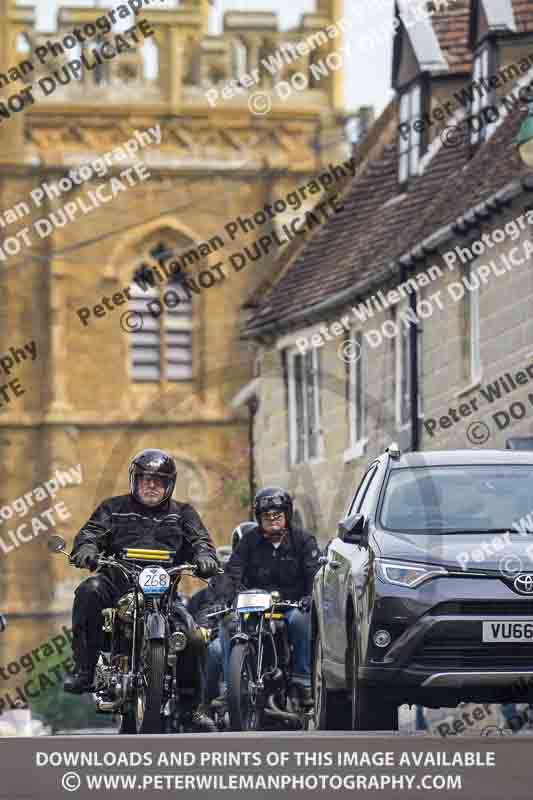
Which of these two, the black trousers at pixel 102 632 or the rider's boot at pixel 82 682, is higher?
the black trousers at pixel 102 632

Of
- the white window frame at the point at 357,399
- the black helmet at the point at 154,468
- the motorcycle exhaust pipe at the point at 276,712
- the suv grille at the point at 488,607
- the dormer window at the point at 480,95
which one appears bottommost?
the motorcycle exhaust pipe at the point at 276,712

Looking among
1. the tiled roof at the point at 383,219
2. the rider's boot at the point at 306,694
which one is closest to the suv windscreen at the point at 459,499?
the rider's boot at the point at 306,694

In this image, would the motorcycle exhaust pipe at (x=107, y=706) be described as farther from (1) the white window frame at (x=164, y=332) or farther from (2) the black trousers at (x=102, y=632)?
(1) the white window frame at (x=164, y=332)

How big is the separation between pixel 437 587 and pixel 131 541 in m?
1.90

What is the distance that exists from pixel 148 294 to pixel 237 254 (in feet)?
11.4

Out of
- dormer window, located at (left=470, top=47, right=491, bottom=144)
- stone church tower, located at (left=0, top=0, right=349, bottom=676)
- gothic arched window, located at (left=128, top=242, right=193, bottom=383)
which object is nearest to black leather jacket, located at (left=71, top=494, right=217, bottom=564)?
dormer window, located at (left=470, top=47, right=491, bottom=144)

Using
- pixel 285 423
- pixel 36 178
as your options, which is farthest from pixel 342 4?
pixel 285 423

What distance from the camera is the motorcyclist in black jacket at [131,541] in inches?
641

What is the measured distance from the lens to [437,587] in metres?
15.7

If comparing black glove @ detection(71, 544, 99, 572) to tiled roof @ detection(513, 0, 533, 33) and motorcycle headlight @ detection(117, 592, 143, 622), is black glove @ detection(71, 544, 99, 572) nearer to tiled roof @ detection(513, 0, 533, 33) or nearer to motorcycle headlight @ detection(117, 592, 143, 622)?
motorcycle headlight @ detection(117, 592, 143, 622)

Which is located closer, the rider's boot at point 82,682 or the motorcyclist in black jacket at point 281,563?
the rider's boot at point 82,682

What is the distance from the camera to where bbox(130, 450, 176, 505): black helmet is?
16469 millimetres

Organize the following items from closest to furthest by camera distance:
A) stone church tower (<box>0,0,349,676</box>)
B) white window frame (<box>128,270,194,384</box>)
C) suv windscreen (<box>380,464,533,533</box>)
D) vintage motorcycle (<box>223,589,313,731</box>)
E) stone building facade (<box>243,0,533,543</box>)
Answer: suv windscreen (<box>380,464,533,533</box>), vintage motorcycle (<box>223,589,313,731</box>), stone building facade (<box>243,0,533,543</box>), stone church tower (<box>0,0,349,676</box>), white window frame (<box>128,270,194,384</box>)

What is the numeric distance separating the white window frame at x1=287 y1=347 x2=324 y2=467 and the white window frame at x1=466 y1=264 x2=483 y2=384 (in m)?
9.03
